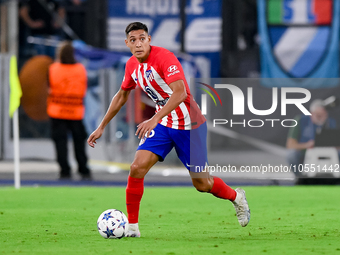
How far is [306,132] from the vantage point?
33.9ft

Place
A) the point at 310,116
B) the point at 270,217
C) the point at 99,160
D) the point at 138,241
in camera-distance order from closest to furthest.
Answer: the point at 138,241
the point at 270,217
the point at 310,116
the point at 99,160

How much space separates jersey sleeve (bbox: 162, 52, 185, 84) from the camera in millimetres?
5816

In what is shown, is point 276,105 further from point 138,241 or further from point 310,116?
point 138,241

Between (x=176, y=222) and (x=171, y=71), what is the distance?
5.98 ft

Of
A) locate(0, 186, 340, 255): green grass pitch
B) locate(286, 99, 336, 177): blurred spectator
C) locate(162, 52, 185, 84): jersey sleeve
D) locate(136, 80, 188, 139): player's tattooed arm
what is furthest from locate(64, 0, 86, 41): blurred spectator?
locate(136, 80, 188, 139): player's tattooed arm

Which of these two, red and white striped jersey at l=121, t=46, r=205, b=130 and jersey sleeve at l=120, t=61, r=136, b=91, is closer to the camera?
red and white striped jersey at l=121, t=46, r=205, b=130

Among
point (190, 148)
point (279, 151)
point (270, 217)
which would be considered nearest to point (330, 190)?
point (279, 151)

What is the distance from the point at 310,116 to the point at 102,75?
493 centimetres

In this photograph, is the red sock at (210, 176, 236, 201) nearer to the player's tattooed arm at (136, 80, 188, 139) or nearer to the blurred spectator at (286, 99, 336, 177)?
the player's tattooed arm at (136, 80, 188, 139)

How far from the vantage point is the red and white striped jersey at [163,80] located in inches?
232

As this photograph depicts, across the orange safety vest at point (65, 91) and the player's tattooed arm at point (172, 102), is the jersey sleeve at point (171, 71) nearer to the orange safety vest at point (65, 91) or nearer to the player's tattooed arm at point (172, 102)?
the player's tattooed arm at point (172, 102)

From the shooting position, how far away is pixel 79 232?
6316 mm

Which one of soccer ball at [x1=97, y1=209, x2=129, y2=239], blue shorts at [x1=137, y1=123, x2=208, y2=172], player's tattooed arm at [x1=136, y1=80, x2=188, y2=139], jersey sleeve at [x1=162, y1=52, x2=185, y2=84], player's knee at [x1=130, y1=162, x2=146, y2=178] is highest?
jersey sleeve at [x1=162, y1=52, x2=185, y2=84]

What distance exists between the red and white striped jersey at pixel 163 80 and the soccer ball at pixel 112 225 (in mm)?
929
